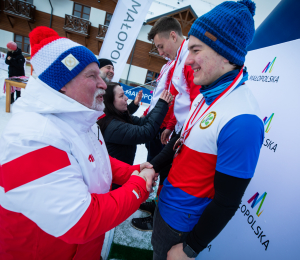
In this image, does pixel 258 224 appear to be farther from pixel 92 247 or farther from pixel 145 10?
pixel 145 10

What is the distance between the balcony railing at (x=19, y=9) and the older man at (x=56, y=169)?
56.3 ft

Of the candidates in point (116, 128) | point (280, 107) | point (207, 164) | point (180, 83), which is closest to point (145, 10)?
point (180, 83)

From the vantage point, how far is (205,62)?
0.94 meters

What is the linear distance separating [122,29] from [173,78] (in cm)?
258

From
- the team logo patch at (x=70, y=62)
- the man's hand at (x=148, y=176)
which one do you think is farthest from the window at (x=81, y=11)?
the man's hand at (x=148, y=176)

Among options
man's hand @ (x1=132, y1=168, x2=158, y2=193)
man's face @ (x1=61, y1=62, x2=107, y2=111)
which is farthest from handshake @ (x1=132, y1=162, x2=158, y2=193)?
man's face @ (x1=61, y1=62, x2=107, y2=111)

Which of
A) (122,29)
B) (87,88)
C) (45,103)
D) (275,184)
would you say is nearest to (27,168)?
(45,103)

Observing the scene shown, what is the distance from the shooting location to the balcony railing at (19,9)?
41.9ft

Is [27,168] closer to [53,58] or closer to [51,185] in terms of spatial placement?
[51,185]

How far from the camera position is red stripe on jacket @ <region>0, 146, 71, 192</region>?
669 mm

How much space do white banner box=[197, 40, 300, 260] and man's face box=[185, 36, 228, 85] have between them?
25.8 inches

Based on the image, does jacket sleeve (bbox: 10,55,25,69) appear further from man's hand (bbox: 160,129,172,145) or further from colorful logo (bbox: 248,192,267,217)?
colorful logo (bbox: 248,192,267,217)

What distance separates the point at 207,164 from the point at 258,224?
2.58 feet

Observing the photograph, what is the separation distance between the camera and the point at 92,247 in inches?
43.1
